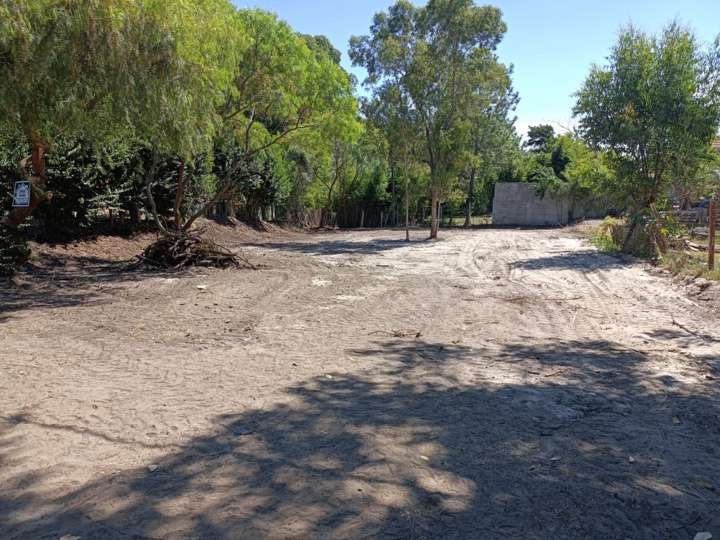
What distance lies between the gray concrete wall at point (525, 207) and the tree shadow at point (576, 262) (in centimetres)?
2411

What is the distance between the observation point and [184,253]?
43.0 ft

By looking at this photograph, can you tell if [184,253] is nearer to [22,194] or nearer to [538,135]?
[22,194]

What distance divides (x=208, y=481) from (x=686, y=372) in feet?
16.2

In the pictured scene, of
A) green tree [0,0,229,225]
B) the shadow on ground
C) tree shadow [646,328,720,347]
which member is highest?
green tree [0,0,229,225]

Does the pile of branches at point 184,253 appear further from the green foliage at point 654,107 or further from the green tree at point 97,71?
the green foliage at point 654,107

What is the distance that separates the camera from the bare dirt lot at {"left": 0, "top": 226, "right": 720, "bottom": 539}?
122 inches

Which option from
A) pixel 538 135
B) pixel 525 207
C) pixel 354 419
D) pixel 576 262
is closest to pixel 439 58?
pixel 576 262

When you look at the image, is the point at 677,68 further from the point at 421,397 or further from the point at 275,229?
the point at 275,229

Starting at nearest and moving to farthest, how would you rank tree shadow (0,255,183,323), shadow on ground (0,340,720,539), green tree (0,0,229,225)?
shadow on ground (0,340,720,539) < green tree (0,0,229,225) < tree shadow (0,255,183,323)

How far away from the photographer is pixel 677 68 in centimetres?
1742

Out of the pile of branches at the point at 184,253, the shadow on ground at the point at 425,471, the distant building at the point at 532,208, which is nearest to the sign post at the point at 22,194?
the pile of branches at the point at 184,253

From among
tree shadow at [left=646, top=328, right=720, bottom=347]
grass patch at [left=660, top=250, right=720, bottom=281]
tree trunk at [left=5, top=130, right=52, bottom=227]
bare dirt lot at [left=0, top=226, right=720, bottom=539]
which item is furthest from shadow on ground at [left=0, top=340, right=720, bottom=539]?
grass patch at [left=660, top=250, right=720, bottom=281]

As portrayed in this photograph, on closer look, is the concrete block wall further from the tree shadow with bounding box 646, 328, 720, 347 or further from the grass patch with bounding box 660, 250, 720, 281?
the tree shadow with bounding box 646, 328, 720, 347

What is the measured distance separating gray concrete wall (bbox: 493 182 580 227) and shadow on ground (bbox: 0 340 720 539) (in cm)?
3791
